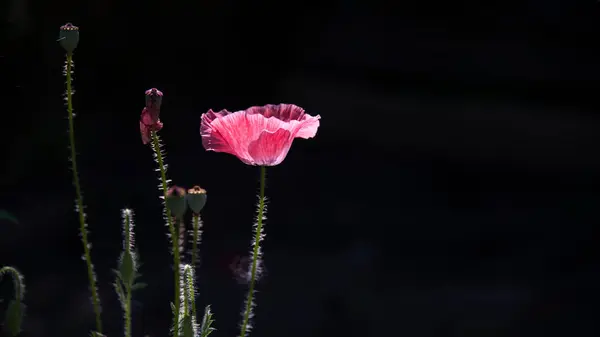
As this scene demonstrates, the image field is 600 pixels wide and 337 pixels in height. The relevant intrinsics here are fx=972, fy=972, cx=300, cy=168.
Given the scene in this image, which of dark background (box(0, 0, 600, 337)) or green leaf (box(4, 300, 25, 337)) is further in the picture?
dark background (box(0, 0, 600, 337))

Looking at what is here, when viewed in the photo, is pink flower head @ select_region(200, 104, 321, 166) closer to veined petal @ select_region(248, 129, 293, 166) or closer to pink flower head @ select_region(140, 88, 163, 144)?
veined petal @ select_region(248, 129, 293, 166)

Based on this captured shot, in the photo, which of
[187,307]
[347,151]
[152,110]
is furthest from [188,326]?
[347,151]

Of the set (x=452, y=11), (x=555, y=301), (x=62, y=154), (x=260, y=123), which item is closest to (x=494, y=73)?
(x=452, y=11)

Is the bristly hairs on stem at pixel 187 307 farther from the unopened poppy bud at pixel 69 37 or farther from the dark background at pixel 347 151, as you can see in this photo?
the dark background at pixel 347 151

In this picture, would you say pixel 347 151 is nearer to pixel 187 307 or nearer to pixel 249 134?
pixel 249 134

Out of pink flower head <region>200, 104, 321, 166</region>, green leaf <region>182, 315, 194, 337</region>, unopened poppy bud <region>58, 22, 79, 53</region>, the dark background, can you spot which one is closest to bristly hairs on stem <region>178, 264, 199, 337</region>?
green leaf <region>182, 315, 194, 337</region>
